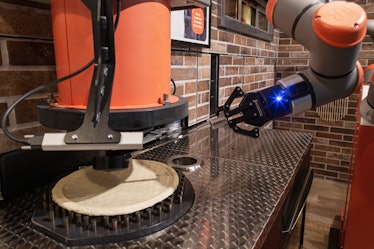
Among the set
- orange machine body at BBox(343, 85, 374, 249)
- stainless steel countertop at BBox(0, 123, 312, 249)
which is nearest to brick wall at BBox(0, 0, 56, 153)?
stainless steel countertop at BBox(0, 123, 312, 249)

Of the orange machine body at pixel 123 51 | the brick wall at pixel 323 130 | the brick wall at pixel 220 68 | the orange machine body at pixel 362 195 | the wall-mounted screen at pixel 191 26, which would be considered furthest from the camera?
the brick wall at pixel 323 130

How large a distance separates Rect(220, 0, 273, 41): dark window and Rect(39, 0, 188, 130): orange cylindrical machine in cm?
143

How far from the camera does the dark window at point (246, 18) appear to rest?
6.54 ft

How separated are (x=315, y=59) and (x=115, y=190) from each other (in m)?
0.66

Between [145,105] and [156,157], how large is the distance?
553mm

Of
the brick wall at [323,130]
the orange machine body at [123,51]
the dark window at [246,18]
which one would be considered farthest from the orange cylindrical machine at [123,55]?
the brick wall at [323,130]

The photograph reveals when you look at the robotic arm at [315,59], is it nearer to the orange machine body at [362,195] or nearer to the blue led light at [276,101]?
the blue led light at [276,101]

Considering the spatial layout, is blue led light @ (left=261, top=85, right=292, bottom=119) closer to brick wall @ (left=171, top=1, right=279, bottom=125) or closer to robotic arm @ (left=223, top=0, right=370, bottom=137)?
robotic arm @ (left=223, top=0, right=370, bottom=137)

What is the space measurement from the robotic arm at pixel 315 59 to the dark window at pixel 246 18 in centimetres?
119

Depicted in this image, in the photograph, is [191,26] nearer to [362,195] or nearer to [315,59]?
[315,59]

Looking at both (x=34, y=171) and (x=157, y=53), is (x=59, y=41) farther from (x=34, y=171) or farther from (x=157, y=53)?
(x=34, y=171)

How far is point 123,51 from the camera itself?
→ 58 centimetres

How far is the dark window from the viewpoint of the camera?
1994mm

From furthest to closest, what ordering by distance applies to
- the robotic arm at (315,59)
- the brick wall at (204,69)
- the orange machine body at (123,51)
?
1. the brick wall at (204,69)
2. the robotic arm at (315,59)
3. the orange machine body at (123,51)
